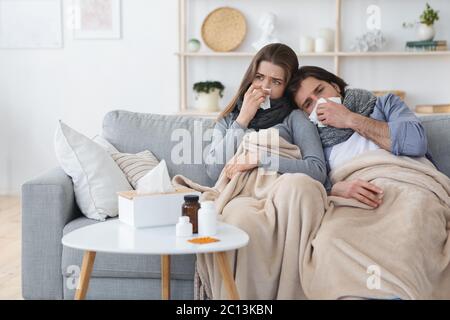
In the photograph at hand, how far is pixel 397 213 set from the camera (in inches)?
90.6

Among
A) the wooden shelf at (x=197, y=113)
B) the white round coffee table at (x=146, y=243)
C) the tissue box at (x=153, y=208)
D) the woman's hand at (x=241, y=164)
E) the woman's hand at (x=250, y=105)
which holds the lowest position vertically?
the white round coffee table at (x=146, y=243)

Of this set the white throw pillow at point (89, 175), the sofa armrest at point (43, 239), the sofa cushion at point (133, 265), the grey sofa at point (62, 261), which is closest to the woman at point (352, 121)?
the sofa cushion at point (133, 265)

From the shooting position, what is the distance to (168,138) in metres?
3.09

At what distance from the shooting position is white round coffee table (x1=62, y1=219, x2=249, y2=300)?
1909mm

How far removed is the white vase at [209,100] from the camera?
187 inches

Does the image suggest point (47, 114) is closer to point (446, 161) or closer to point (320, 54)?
point (320, 54)

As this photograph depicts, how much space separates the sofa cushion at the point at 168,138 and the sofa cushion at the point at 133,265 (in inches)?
22.7

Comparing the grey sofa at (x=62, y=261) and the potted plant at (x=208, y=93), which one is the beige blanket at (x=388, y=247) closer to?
the grey sofa at (x=62, y=261)

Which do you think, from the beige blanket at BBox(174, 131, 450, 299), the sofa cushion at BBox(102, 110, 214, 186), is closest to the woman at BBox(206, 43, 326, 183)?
the sofa cushion at BBox(102, 110, 214, 186)

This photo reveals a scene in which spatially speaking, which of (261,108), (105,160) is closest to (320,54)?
(261,108)

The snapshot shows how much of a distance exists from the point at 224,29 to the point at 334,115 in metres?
2.21

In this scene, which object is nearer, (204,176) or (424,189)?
(424,189)

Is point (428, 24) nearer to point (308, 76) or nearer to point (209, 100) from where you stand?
point (209, 100)

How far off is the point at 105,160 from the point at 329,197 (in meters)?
0.90
